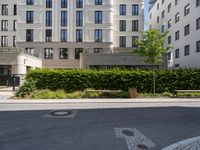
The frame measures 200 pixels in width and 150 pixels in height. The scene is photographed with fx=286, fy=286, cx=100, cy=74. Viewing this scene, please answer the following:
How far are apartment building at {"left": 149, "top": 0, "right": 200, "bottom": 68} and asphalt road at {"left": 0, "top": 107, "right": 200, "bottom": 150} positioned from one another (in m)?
23.7

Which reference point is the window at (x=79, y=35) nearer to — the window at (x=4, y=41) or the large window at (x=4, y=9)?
the window at (x=4, y=41)

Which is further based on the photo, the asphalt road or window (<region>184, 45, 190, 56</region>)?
window (<region>184, 45, 190, 56</region>)

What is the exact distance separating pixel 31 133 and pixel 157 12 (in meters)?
52.1

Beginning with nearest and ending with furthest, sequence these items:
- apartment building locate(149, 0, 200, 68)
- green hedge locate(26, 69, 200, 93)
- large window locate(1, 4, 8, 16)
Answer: green hedge locate(26, 69, 200, 93) → apartment building locate(149, 0, 200, 68) → large window locate(1, 4, 8, 16)

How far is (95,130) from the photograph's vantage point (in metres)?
9.97

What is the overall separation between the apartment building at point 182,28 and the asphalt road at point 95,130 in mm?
23710

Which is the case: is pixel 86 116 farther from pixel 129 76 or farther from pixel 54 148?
pixel 129 76

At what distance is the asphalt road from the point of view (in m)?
7.98

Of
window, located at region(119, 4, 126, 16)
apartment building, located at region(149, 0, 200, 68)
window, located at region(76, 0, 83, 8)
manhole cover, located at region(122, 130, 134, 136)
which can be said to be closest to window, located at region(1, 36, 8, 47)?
window, located at region(76, 0, 83, 8)

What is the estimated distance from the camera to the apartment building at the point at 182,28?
35.6 m

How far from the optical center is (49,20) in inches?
2020

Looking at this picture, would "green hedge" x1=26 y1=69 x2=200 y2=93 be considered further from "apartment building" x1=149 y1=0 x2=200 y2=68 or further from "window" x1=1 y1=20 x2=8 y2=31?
"window" x1=1 y1=20 x2=8 y2=31

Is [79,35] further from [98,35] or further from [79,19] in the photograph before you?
[98,35]

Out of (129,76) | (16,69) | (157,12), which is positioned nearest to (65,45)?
(16,69)
